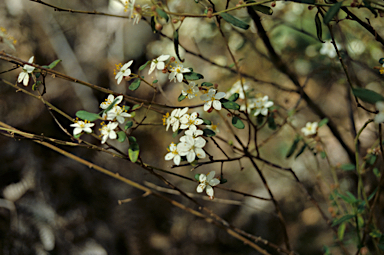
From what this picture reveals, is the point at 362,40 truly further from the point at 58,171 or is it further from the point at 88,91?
the point at 58,171

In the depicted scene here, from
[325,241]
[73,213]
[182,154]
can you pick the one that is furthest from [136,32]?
[325,241]

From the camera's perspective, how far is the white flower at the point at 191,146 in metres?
0.52

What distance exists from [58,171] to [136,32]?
3.00 ft

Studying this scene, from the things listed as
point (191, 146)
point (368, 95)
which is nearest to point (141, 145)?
point (191, 146)

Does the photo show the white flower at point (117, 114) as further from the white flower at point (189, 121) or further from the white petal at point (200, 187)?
the white petal at point (200, 187)

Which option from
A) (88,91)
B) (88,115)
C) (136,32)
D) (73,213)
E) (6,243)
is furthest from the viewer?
(136,32)

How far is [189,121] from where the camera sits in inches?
21.2

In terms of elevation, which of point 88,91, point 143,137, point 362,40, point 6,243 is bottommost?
point 6,243

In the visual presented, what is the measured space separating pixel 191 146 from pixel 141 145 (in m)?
0.90

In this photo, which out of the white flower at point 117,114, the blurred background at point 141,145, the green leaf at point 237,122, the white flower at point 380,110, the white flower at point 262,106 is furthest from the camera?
the blurred background at point 141,145

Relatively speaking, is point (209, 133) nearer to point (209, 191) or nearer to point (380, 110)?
point (209, 191)

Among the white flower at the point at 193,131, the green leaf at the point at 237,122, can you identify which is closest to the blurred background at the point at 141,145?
the green leaf at the point at 237,122

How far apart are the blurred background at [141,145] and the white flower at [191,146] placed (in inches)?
25.2

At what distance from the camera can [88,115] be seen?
51cm
